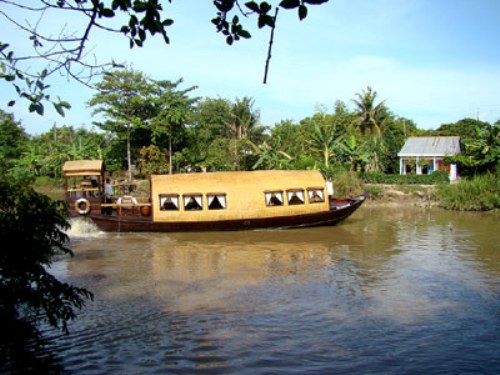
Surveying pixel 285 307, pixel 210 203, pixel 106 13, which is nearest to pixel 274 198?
pixel 210 203

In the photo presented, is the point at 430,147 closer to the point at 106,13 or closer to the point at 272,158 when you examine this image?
the point at 272,158

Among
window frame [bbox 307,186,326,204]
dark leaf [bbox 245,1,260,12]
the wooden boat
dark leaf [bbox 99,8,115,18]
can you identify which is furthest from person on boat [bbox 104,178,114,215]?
dark leaf [bbox 245,1,260,12]

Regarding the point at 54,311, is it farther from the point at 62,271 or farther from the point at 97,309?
the point at 62,271

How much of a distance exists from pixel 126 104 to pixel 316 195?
20682 millimetres

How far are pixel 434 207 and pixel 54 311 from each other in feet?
77.2

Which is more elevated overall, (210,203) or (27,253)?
(210,203)

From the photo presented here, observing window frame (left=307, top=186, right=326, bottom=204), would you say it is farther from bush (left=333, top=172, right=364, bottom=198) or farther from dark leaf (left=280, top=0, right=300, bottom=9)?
dark leaf (left=280, top=0, right=300, bottom=9)

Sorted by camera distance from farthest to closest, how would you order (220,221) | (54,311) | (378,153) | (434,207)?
(378,153) < (434,207) < (220,221) < (54,311)

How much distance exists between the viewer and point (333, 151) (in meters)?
31.5

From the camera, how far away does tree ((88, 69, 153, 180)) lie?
3491 cm

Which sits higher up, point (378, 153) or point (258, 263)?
point (378, 153)

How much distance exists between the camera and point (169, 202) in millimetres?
18109

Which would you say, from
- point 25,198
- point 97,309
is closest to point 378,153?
point 97,309

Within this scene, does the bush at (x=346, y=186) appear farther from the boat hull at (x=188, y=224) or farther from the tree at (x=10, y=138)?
the tree at (x=10, y=138)
